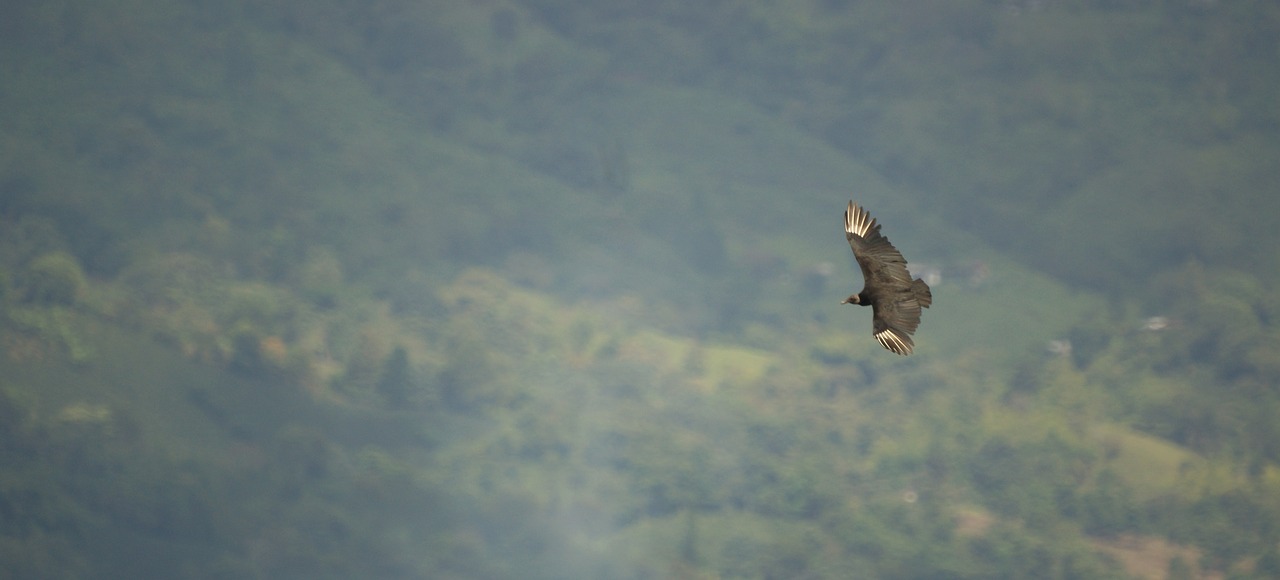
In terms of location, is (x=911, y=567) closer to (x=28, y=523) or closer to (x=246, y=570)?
(x=246, y=570)

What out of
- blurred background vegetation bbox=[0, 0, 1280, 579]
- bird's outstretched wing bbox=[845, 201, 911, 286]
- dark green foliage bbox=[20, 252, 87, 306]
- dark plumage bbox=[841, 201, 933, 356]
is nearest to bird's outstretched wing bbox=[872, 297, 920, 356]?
dark plumage bbox=[841, 201, 933, 356]

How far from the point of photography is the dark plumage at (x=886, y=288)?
28062 millimetres

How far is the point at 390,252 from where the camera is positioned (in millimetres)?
189000

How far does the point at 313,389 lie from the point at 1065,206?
9212cm

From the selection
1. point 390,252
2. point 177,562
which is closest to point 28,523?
point 177,562

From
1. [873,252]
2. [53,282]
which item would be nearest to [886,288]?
[873,252]

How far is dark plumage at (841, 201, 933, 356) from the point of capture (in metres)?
28.1

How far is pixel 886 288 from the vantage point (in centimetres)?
2861

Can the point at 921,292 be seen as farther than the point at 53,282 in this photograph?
No

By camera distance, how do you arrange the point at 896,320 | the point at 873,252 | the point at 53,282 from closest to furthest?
the point at 896,320 → the point at 873,252 → the point at 53,282

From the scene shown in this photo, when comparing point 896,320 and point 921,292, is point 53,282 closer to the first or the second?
point 896,320

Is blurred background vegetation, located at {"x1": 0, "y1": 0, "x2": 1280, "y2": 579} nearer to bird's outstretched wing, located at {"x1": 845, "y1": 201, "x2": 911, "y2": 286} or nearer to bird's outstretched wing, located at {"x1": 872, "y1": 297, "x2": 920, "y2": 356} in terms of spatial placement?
bird's outstretched wing, located at {"x1": 845, "y1": 201, "x2": 911, "y2": 286}

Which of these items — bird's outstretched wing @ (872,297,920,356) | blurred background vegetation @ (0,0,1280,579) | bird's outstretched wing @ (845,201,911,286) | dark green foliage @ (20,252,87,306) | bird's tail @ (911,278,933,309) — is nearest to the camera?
bird's tail @ (911,278,933,309)

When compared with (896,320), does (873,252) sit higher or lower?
higher
